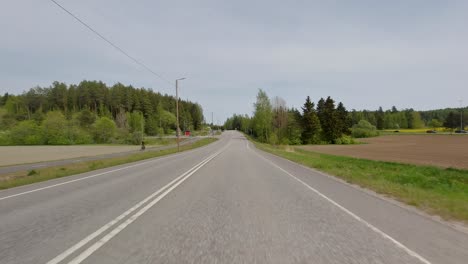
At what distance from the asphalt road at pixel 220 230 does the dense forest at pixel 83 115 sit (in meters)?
74.6

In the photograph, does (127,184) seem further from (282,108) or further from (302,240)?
(282,108)

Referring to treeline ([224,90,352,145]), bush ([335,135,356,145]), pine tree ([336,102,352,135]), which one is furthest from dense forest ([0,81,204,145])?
pine tree ([336,102,352,135])

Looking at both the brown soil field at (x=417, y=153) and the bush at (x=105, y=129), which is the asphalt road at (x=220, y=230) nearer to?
the brown soil field at (x=417, y=153)

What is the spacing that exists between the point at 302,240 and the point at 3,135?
354ft

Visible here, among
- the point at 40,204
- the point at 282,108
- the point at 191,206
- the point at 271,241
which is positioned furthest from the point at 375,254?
the point at 282,108

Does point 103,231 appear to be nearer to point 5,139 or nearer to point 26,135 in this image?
point 26,135

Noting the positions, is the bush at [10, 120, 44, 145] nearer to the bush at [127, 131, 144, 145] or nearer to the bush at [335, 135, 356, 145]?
the bush at [127, 131, 144, 145]

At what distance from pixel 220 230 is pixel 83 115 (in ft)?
347

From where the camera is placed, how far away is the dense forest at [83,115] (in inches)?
3297

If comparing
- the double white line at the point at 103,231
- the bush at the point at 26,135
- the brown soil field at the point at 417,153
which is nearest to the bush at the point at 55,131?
the bush at the point at 26,135

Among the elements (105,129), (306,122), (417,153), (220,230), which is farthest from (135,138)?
(220,230)

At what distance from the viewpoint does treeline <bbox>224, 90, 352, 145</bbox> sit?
275ft

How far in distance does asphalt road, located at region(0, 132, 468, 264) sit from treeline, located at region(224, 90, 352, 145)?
75.3 metres

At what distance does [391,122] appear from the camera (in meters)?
168
